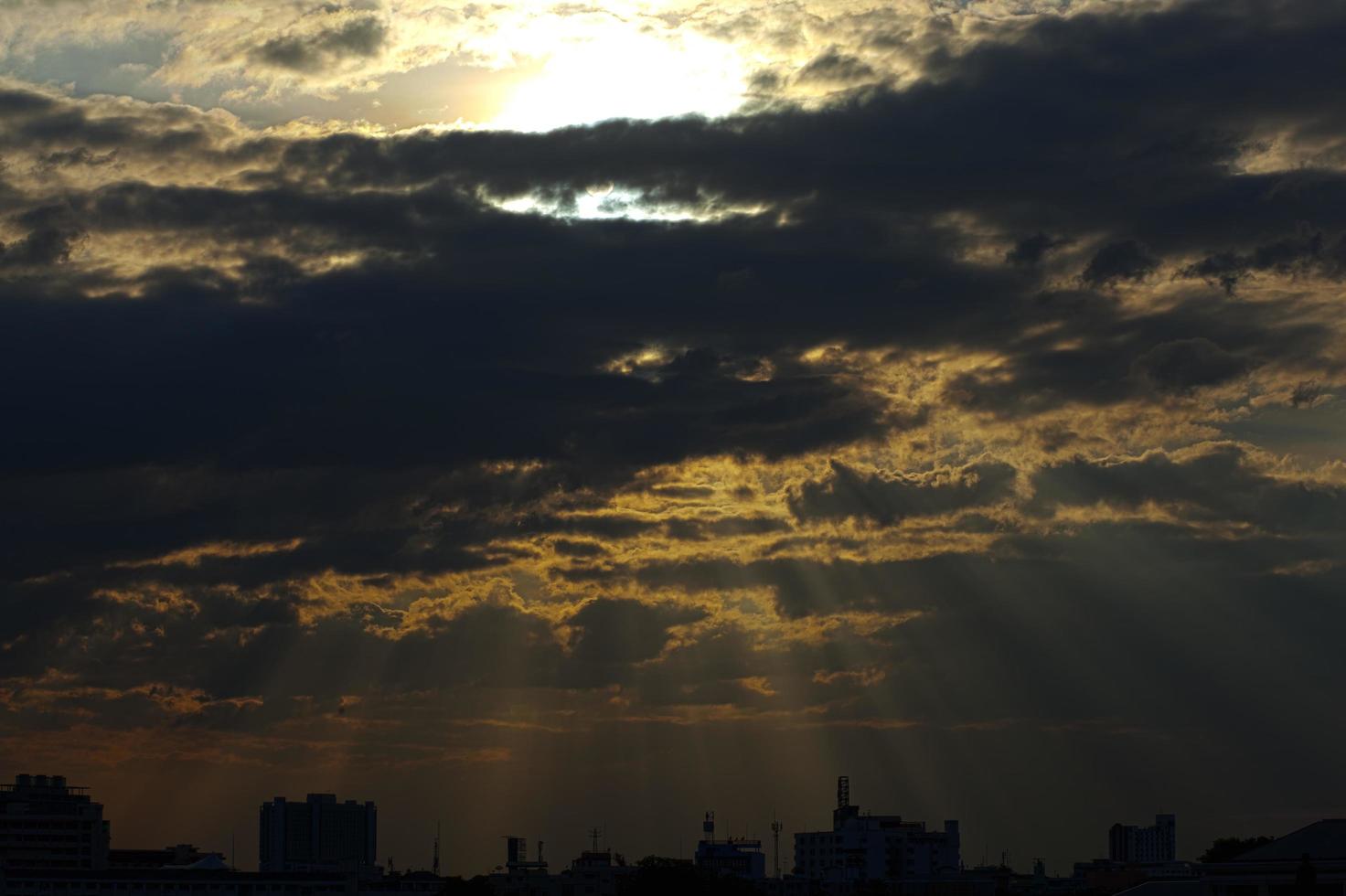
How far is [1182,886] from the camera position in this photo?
587 feet

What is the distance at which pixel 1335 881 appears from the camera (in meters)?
160


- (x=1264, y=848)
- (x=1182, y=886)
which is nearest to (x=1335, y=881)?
(x=1264, y=848)

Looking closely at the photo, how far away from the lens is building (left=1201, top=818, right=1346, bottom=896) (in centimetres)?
15912

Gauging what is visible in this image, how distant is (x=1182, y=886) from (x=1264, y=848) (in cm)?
1213

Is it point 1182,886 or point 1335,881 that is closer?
point 1335,881

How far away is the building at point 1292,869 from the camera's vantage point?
159 meters

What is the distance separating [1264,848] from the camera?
169375 millimetres

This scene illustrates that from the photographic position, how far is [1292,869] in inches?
6412

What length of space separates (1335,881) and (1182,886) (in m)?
21.5

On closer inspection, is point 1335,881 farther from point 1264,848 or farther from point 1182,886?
point 1182,886
